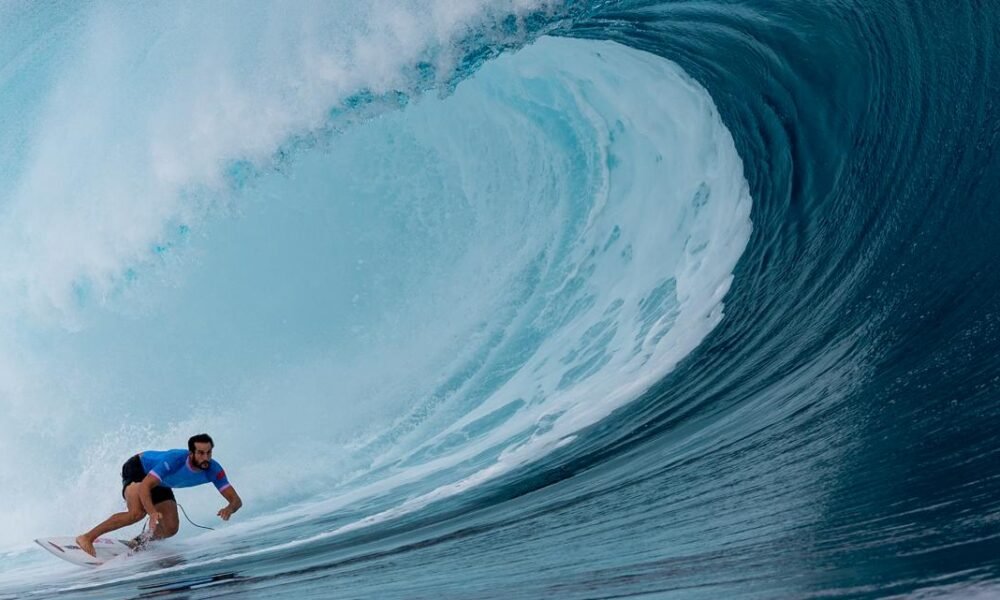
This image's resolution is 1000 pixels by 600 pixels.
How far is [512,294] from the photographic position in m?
9.03

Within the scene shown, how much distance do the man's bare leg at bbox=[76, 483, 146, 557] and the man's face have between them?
558mm

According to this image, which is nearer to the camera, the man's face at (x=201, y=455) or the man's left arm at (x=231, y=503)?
the man's left arm at (x=231, y=503)

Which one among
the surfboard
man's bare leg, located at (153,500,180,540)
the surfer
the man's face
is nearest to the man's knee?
A: the surfer

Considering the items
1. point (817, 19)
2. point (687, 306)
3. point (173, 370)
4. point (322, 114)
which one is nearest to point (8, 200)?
point (173, 370)

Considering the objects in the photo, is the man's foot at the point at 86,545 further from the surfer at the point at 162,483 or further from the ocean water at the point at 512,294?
the ocean water at the point at 512,294

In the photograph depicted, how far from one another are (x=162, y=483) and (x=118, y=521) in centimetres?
37

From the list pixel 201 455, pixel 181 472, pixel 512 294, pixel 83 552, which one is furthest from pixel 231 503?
pixel 512 294

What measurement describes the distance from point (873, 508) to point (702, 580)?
441 mm

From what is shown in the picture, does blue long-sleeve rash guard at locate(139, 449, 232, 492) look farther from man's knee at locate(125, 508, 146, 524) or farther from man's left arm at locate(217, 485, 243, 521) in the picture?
man's knee at locate(125, 508, 146, 524)

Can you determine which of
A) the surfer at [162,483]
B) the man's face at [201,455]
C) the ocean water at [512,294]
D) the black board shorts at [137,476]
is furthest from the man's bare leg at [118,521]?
the man's face at [201,455]

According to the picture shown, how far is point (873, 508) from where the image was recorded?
2033mm

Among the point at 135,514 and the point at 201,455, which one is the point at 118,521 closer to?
the point at 135,514

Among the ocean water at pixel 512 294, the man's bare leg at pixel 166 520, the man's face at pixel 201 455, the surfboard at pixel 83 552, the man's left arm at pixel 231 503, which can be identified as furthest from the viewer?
the man's bare leg at pixel 166 520

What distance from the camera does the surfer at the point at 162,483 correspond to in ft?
20.0
